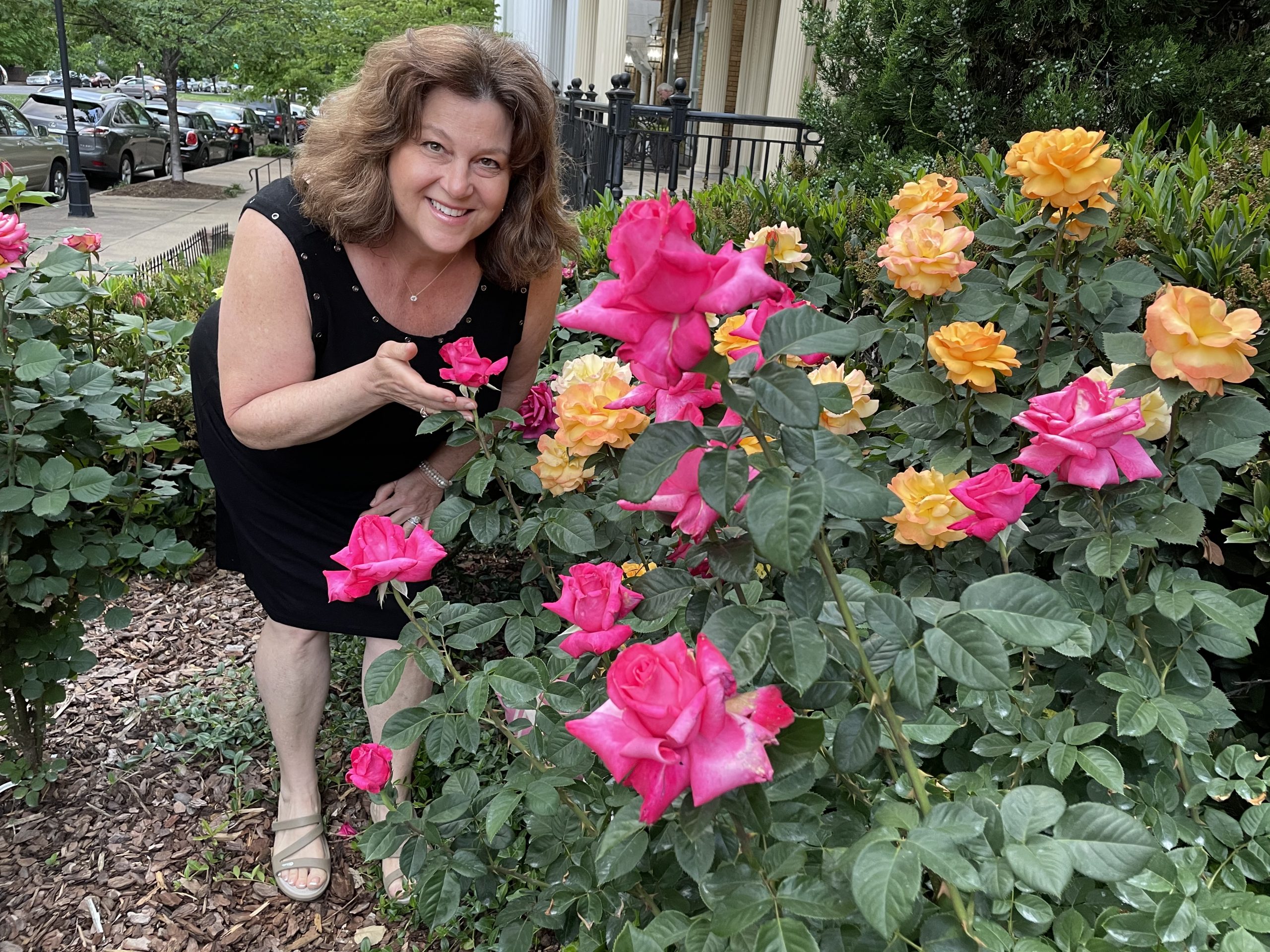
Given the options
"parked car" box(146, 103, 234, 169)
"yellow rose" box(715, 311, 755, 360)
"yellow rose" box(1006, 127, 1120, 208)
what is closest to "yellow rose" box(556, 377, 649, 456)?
"yellow rose" box(715, 311, 755, 360)

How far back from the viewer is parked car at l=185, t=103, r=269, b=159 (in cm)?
2584

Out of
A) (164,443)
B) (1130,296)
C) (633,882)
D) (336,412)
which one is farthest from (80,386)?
(1130,296)

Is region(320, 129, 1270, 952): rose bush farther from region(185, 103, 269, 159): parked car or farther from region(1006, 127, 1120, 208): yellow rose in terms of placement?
region(185, 103, 269, 159): parked car

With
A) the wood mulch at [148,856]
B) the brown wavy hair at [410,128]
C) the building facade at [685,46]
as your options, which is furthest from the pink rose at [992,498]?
the building facade at [685,46]

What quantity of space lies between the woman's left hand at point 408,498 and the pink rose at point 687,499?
137cm

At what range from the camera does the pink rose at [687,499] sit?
0.96m

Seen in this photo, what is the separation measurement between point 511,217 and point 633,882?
1.55m

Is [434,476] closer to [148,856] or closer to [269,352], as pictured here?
[269,352]

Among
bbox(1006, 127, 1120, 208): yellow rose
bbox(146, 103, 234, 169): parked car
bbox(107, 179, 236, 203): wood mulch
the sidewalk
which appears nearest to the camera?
bbox(1006, 127, 1120, 208): yellow rose

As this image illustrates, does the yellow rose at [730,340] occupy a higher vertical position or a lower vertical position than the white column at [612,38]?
lower

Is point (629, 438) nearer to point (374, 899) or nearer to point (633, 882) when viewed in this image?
point (633, 882)

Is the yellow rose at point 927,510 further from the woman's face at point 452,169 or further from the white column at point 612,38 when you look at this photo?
the white column at point 612,38

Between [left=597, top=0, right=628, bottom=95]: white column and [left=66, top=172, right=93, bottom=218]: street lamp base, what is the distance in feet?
26.2

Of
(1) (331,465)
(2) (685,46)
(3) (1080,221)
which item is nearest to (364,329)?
(1) (331,465)
